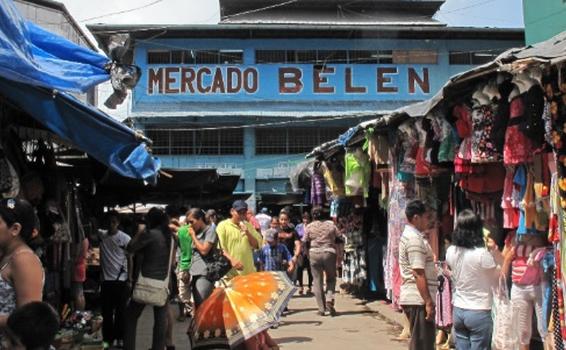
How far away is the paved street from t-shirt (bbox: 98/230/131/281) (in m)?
1.15

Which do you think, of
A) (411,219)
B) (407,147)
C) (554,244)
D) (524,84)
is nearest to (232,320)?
(411,219)

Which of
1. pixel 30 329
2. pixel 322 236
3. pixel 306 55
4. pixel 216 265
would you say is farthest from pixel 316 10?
pixel 30 329

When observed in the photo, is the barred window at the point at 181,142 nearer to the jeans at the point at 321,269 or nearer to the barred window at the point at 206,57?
the barred window at the point at 206,57

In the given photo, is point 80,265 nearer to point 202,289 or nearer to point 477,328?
point 202,289

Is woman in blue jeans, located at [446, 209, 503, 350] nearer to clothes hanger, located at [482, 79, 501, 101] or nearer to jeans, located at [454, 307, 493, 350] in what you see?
jeans, located at [454, 307, 493, 350]

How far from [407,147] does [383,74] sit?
64.2 feet

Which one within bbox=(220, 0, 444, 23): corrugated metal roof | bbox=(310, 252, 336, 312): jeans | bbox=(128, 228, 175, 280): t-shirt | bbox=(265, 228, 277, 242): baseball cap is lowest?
A: bbox=(310, 252, 336, 312): jeans

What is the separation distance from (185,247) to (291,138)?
1782 cm

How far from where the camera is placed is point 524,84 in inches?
213

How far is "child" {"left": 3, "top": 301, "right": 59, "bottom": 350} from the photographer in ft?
9.05

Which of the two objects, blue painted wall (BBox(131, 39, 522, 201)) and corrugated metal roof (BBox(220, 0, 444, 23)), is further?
corrugated metal roof (BBox(220, 0, 444, 23))

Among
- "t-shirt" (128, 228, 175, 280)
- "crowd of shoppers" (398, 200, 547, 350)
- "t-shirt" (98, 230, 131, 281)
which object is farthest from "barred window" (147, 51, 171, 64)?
"crowd of shoppers" (398, 200, 547, 350)

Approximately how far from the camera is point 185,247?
33.0 ft

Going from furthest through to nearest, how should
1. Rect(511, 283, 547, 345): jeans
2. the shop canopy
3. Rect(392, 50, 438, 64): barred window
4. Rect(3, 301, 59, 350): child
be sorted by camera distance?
Rect(392, 50, 438, 64): barred window
Rect(511, 283, 547, 345): jeans
the shop canopy
Rect(3, 301, 59, 350): child
